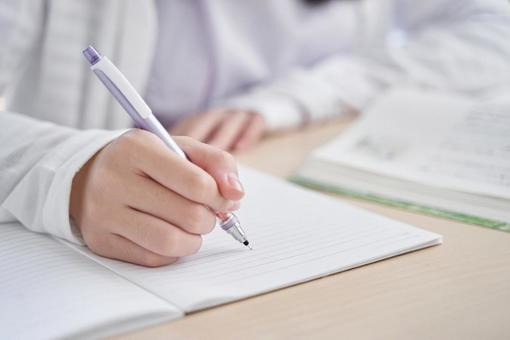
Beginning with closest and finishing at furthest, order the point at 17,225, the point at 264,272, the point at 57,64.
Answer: the point at 264,272, the point at 17,225, the point at 57,64

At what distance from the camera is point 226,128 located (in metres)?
0.87

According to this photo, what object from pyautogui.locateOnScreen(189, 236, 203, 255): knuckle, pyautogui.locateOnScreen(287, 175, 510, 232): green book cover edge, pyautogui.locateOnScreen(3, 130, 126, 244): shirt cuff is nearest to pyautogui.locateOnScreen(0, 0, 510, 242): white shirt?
pyautogui.locateOnScreen(3, 130, 126, 244): shirt cuff

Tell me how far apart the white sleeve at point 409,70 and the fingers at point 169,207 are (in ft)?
1.55

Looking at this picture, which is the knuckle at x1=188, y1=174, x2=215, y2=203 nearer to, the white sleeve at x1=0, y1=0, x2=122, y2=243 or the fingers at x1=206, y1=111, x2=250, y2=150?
the white sleeve at x1=0, y1=0, x2=122, y2=243

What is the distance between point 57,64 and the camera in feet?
2.76

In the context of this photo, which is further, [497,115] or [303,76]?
[303,76]

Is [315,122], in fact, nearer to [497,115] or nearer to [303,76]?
[303,76]

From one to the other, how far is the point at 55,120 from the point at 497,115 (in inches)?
21.9

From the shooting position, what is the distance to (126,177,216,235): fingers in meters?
0.46

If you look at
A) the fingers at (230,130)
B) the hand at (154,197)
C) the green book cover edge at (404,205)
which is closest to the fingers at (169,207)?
the hand at (154,197)

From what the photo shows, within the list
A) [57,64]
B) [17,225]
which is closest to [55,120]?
[57,64]

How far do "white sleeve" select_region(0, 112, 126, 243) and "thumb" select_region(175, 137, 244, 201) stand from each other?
3.3 inches

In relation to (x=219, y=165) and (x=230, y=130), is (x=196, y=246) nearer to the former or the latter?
(x=219, y=165)

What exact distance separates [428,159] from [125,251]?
0.38 meters
